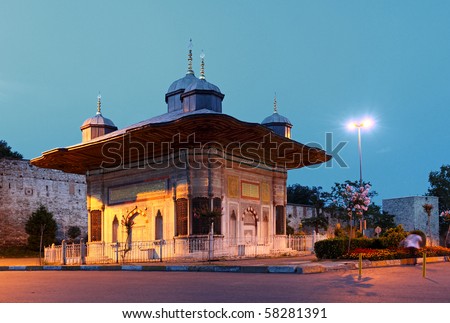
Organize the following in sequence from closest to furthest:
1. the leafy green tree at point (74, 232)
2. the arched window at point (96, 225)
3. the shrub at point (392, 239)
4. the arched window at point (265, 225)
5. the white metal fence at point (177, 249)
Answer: the shrub at point (392, 239) < the white metal fence at point (177, 249) < the arched window at point (265, 225) < the arched window at point (96, 225) < the leafy green tree at point (74, 232)

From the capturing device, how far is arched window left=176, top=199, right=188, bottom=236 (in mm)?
22594

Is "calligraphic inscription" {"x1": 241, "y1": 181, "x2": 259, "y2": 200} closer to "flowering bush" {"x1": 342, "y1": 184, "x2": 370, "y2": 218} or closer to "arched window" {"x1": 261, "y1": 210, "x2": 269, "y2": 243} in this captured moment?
"arched window" {"x1": 261, "y1": 210, "x2": 269, "y2": 243}

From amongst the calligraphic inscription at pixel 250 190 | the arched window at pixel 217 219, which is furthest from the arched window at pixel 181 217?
the calligraphic inscription at pixel 250 190

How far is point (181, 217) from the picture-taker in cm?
2280

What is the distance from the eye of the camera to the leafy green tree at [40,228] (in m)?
39.3

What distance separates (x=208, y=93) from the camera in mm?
24906

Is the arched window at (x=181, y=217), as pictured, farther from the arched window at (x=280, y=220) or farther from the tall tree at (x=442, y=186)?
the tall tree at (x=442, y=186)

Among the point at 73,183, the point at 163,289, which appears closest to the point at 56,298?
the point at 163,289

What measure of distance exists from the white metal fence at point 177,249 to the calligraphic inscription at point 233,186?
84.4 inches

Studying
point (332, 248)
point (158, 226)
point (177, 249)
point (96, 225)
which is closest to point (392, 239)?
point (332, 248)

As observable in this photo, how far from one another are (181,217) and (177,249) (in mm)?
1452

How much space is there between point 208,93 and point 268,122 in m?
5.96

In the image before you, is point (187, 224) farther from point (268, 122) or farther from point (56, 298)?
point (56, 298)

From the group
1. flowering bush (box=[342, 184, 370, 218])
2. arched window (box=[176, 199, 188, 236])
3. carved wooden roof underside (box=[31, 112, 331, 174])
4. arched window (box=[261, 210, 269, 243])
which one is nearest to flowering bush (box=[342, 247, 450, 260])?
flowering bush (box=[342, 184, 370, 218])
